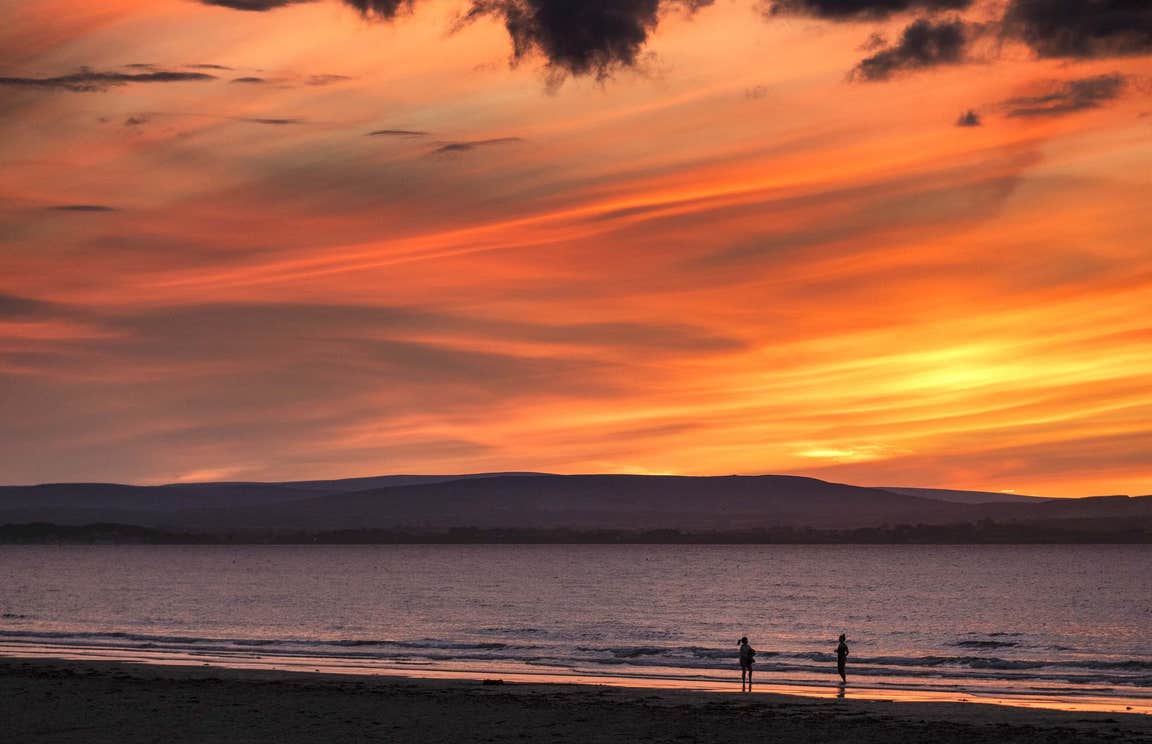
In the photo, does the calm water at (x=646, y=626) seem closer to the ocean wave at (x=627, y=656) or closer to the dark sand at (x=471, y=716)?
the ocean wave at (x=627, y=656)

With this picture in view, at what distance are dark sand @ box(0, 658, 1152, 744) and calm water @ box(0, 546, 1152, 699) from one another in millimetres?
11705

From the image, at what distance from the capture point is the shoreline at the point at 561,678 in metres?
42.2

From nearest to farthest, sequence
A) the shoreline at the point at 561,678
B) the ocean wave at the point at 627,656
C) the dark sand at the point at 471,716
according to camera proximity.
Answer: the dark sand at the point at 471,716 → the shoreline at the point at 561,678 → the ocean wave at the point at 627,656

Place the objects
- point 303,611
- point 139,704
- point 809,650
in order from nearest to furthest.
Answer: point 139,704
point 809,650
point 303,611

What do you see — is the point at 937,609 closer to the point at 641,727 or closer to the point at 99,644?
the point at 99,644

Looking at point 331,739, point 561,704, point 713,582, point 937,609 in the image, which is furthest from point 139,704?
point 713,582

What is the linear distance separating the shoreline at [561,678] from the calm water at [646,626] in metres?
0.73

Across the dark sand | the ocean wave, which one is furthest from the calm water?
the dark sand

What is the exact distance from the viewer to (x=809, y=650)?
228 ft

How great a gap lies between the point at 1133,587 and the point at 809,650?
9999 centimetres

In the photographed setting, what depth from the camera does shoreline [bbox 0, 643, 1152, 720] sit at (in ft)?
138

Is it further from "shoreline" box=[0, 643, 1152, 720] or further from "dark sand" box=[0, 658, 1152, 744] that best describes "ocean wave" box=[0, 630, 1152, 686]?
"dark sand" box=[0, 658, 1152, 744]

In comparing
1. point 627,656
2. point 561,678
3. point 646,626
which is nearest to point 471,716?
point 561,678

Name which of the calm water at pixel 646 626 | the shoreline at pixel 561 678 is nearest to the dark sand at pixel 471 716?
the shoreline at pixel 561 678
